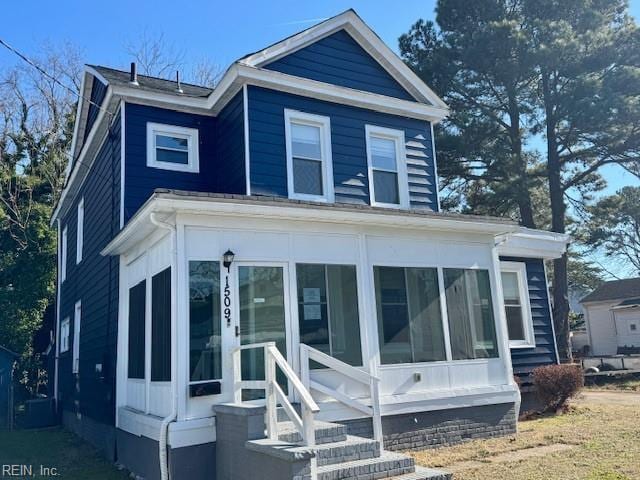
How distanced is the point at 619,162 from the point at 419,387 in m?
16.6

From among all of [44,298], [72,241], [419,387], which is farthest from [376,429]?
[44,298]

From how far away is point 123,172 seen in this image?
909 centimetres

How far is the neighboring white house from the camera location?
28.5 m

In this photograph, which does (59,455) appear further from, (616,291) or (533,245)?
(616,291)

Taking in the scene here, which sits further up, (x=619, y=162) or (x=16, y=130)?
(x=16, y=130)

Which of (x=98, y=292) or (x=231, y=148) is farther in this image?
(x=98, y=292)

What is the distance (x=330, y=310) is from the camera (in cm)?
753

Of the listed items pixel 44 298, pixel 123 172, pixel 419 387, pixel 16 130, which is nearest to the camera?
pixel 419 387

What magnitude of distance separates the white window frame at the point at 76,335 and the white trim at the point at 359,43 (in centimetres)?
736

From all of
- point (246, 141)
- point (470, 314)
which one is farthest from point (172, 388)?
point (470, 314)

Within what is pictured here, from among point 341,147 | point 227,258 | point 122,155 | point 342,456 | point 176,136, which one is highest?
point 176,136

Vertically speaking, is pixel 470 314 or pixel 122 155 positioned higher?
pixel 122 155

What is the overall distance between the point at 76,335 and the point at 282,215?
28.0 feet

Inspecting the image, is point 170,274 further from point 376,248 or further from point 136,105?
point 136,105
